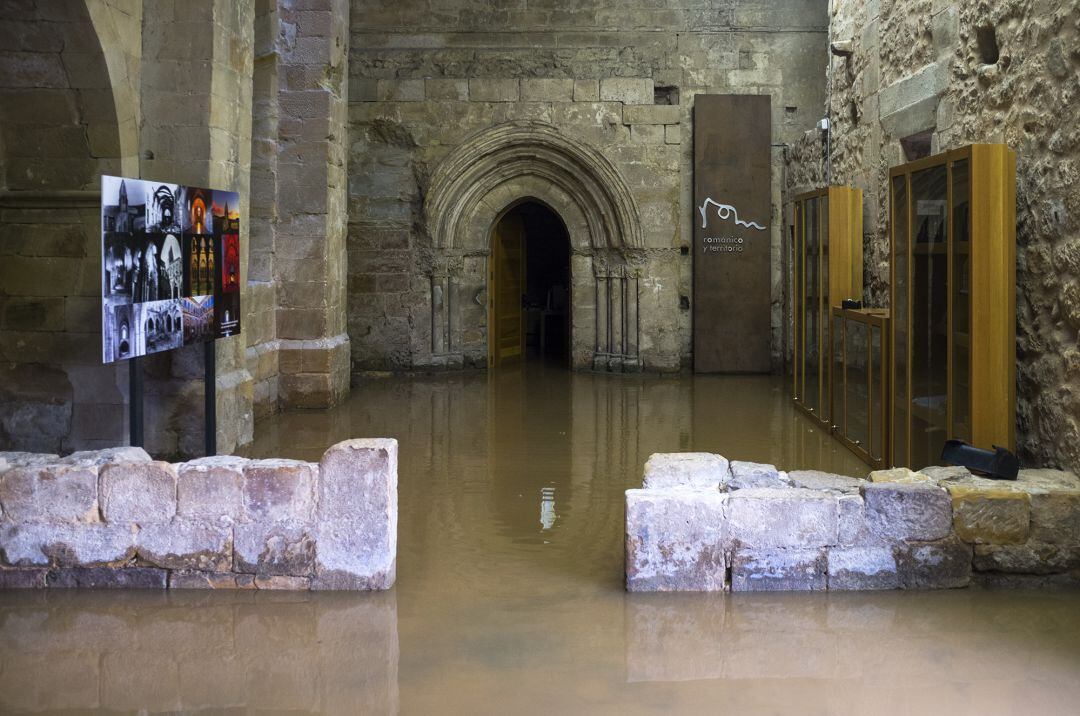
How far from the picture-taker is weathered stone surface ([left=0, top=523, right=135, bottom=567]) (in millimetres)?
4758

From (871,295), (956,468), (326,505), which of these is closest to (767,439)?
(871,295)

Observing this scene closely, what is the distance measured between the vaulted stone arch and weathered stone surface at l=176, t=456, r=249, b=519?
8606 millimetres

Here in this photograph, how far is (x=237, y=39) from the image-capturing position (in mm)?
8078

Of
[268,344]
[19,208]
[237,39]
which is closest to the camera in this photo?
[19,208]

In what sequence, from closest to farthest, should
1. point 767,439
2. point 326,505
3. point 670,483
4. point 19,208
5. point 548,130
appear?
point 326,505 → point 670,483 → point 19,208 → point 767,439 → point 548,130

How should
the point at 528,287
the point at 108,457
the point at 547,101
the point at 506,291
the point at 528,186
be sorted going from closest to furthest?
the point at 108,457 < the point at 547,101 < the point at 528,186 < the point at 506,291 < the point at 528,287

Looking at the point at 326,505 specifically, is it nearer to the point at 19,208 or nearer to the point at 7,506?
the point at 7,506

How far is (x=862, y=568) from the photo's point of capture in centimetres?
477

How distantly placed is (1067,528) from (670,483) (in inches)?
66.3

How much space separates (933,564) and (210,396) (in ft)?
14.7

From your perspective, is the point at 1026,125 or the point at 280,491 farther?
the point at 1026,125

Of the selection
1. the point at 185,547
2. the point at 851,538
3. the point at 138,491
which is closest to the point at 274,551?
the point at 185,547

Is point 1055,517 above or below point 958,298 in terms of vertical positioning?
below

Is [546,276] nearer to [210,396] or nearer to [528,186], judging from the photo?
[528,186]
